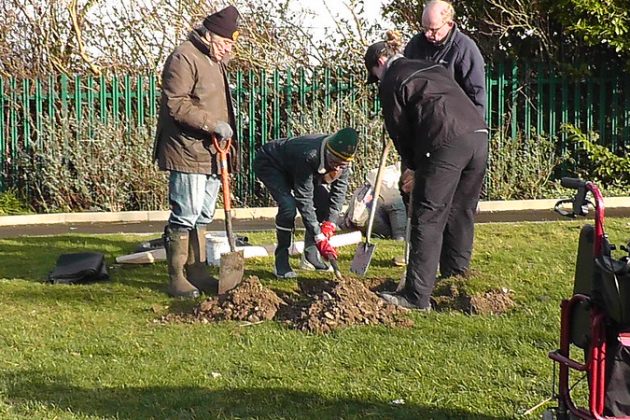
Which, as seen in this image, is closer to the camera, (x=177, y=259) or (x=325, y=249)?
(x=177, y=259)

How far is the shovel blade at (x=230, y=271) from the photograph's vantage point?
716cm

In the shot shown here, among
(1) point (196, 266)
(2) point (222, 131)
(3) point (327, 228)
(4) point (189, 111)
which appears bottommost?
(1) point (196, 266)

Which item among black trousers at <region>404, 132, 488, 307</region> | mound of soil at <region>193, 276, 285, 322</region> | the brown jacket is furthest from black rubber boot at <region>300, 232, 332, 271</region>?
black trousers at <region>404, 132, 488, 307</region>

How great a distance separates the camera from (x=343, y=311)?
20.2 feet

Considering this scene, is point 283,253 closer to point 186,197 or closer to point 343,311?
point 186,197

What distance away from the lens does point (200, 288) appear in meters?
7.50

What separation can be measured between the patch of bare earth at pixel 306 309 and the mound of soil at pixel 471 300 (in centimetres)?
43

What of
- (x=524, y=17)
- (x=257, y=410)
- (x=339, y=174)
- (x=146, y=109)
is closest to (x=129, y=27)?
(x=146, y=109)

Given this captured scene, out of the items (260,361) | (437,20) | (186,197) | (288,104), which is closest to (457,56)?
(437,20)

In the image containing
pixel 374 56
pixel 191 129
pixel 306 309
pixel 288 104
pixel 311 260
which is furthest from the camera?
pixel 288 104

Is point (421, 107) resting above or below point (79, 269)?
above

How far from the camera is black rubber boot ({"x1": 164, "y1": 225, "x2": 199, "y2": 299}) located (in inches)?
288

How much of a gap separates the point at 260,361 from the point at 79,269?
2.92 m

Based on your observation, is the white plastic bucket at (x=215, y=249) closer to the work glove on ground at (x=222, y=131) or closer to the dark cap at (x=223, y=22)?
the work glove on ground at (x=222, y=131)
